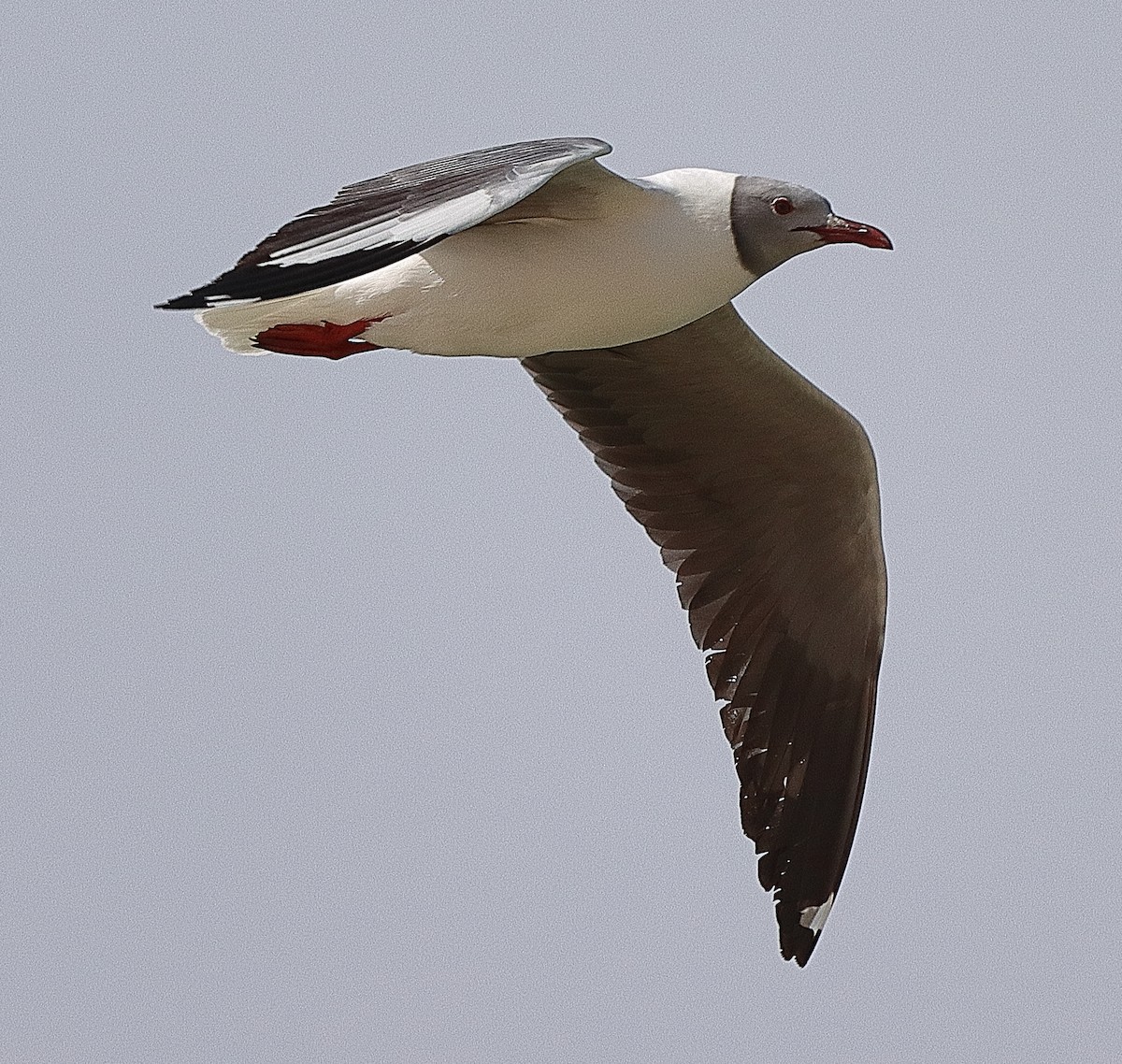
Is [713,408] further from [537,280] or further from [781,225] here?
[537,280]

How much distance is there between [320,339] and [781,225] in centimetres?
157

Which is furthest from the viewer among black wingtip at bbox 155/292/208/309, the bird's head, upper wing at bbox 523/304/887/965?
upper wing at bbox 523/304/887/965

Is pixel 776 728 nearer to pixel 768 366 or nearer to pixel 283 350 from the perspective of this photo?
pixel 768 366

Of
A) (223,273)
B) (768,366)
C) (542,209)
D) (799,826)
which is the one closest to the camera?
(223,273)

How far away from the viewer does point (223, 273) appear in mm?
5781

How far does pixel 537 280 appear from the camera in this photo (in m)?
6.80

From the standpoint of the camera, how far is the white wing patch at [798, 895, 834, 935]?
853 centimetres

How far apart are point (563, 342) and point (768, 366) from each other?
1.24 metres

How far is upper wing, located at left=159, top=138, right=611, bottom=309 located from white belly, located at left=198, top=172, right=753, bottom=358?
1.71ft

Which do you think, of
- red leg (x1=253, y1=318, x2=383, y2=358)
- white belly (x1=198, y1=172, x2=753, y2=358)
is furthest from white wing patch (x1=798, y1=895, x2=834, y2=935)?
red leg (x1=253, y1=318, x2=383, y2=358)

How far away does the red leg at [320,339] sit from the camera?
22.6 feet

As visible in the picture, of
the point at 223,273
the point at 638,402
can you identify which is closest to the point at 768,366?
the point at 638,402

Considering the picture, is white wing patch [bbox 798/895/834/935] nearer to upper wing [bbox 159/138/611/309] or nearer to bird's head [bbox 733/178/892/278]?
bird's head [bbox 733/178/892/278]

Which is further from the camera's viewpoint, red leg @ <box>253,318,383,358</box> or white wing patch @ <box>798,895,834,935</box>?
white wing patch @ <box>798,895,834,935</box>
